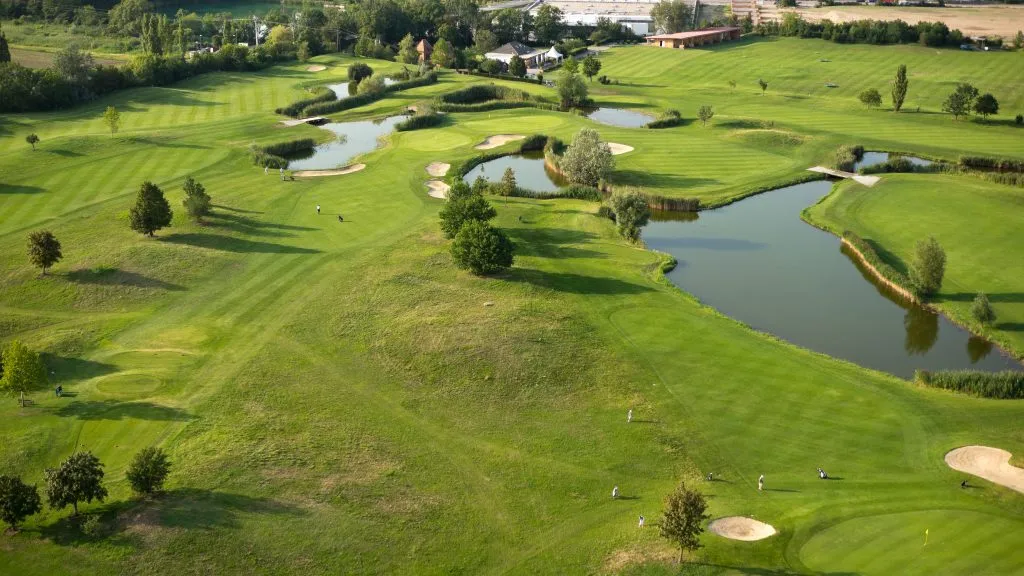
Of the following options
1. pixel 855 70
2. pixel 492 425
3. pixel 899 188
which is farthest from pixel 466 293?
pixel 855 70

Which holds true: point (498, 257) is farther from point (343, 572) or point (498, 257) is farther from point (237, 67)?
point (237, 67)

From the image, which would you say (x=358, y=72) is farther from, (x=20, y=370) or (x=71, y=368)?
(x=20, y=370)

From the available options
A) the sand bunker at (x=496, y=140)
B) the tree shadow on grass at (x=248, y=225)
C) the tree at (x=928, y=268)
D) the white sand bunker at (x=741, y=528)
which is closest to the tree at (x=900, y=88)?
the sand bunker at (x=496, y=140)

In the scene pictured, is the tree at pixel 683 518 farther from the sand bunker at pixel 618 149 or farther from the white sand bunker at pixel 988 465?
the sand bunker at pixel 618 149

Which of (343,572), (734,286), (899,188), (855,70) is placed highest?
(855,70)

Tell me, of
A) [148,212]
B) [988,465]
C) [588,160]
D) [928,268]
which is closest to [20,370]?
[148,212]

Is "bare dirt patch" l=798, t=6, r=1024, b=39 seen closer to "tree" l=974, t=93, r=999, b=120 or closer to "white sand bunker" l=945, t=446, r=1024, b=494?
"tree" l=974, t=93, r=999, b=120
